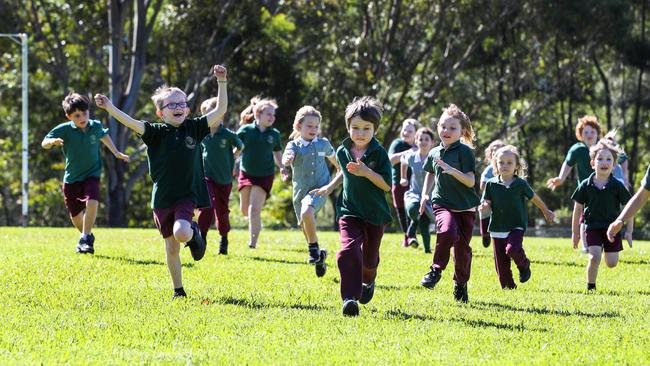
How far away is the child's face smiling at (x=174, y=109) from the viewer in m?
8.59

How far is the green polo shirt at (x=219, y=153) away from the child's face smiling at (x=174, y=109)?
450 cm

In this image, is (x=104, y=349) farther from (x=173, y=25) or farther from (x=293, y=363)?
(x=173, y=25)

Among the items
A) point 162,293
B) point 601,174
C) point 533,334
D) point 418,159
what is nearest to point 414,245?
point 418,159

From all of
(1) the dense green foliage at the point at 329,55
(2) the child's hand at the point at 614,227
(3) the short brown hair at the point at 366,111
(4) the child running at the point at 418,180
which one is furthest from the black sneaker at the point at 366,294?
(1) the dense green foliage at the point at 329,55

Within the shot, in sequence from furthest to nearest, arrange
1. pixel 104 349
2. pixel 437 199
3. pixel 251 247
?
pixel 251 247, pixel 437 199, pixel 104 349

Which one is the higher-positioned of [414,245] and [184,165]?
[184,165]

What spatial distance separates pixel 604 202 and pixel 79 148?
6371 millimetres

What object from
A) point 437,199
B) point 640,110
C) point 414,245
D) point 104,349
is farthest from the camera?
point 640,110

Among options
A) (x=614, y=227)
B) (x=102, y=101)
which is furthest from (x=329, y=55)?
(x=614, y=227)

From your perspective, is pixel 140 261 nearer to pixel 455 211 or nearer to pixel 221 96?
pixel 221 96

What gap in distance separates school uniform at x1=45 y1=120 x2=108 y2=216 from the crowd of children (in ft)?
0.05

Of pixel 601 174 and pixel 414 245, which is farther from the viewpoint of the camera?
pixel 414 245

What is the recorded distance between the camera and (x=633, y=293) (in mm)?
10219

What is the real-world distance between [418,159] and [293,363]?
350 inches
